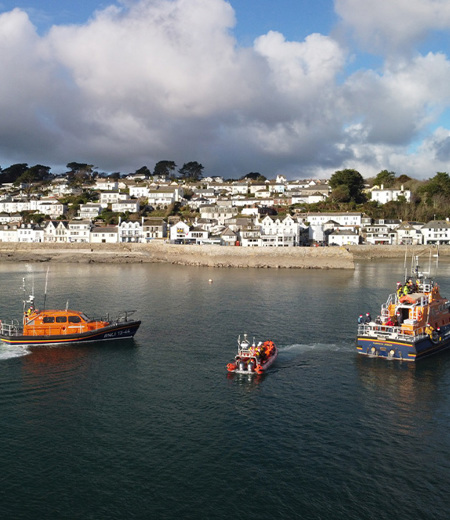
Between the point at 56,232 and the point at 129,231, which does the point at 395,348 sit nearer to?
the point at 129,231

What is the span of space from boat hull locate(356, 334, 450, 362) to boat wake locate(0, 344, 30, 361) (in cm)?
2141

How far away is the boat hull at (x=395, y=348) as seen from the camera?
28438 millimetres

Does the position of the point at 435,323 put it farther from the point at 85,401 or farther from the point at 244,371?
the point at 85,401

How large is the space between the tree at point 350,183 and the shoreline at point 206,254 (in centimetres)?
3375

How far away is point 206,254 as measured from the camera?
8688cm

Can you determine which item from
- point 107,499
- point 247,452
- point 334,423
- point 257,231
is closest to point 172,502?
point 107,499

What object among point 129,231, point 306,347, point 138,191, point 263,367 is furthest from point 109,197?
point 263,367

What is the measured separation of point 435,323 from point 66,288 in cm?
4050

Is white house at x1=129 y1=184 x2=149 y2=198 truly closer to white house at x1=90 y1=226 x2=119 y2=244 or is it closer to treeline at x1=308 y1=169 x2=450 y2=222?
white house at x1=90 y1=226 x2=119 y2=244

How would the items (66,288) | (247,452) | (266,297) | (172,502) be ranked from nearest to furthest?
1. (172,502)
2. (247,452)
3. (266,297)
4. (66,288)

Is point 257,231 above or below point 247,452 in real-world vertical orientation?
above

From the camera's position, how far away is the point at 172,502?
14.9 m

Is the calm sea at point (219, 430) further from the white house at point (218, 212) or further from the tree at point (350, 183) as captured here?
the tree at point (350, 183)

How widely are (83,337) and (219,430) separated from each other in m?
15.6
